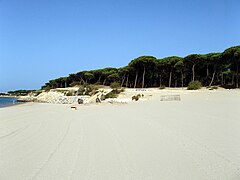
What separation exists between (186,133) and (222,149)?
5.10ft

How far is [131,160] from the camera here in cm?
432

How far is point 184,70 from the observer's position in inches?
1892

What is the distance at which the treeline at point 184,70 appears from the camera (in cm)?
4106

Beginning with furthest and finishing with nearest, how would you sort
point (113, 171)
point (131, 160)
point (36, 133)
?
1. point (36, 133)
2. point (131, 160)
3. point (113, 171)

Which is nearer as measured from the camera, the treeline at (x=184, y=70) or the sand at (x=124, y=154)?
the sand at (x=124, y=154)

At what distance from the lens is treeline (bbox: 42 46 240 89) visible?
4106 cm

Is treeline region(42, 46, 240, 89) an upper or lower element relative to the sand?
upper

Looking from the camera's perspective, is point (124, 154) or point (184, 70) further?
point (184, 70)

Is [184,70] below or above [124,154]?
above

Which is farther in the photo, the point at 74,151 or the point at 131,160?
the point at 74,151

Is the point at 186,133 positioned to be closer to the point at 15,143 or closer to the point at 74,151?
the point at 74,151

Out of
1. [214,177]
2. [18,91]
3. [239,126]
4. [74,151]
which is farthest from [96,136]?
[18,91]

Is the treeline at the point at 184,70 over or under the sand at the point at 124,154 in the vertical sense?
over

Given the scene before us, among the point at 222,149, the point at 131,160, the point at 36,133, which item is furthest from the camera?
the point at 36,133
